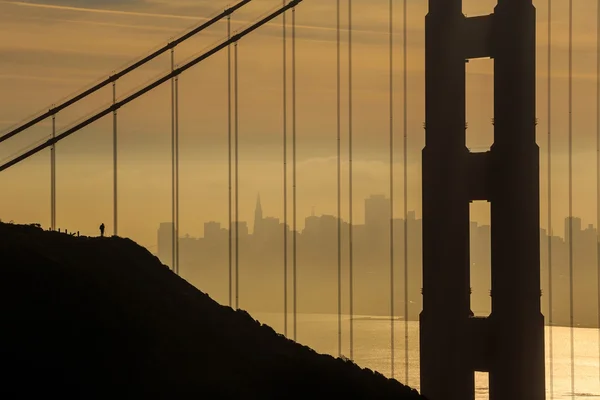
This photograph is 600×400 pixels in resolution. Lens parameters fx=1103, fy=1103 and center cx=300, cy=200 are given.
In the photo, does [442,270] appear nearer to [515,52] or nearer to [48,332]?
[515,52]

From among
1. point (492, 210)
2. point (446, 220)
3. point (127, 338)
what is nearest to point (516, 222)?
point (492, 210)

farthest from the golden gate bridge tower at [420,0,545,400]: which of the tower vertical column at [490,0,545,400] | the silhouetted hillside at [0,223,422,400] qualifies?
the silhouetted hillside at [0,223,422,400]

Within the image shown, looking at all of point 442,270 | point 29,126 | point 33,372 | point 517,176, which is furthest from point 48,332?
point 517,176

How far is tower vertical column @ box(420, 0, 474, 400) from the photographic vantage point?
50.3 m

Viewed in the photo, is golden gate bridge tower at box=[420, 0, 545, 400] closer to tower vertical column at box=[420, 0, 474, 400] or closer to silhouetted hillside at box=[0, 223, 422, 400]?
tower vertical column at box=[420, 0, 474, 400]

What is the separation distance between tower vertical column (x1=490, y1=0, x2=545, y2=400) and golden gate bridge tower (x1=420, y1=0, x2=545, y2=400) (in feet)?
0.15

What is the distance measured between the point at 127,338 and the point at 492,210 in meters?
18.1

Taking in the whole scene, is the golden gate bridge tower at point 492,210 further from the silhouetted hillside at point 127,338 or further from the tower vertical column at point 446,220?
the silhouetted hillside at point 127,338

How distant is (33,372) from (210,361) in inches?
301

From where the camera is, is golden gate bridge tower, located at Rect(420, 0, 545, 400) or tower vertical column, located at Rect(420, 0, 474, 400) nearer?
golden gate bridge tower, located at Rect(420, 0, 545, 400)

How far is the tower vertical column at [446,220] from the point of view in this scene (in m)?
50.3

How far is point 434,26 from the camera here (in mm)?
51000

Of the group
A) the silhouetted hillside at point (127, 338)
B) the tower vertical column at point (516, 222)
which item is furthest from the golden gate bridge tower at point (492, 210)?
the silhouetted hillside at point (127, 338)

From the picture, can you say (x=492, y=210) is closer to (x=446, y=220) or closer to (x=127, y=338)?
(x=446, y=220)
